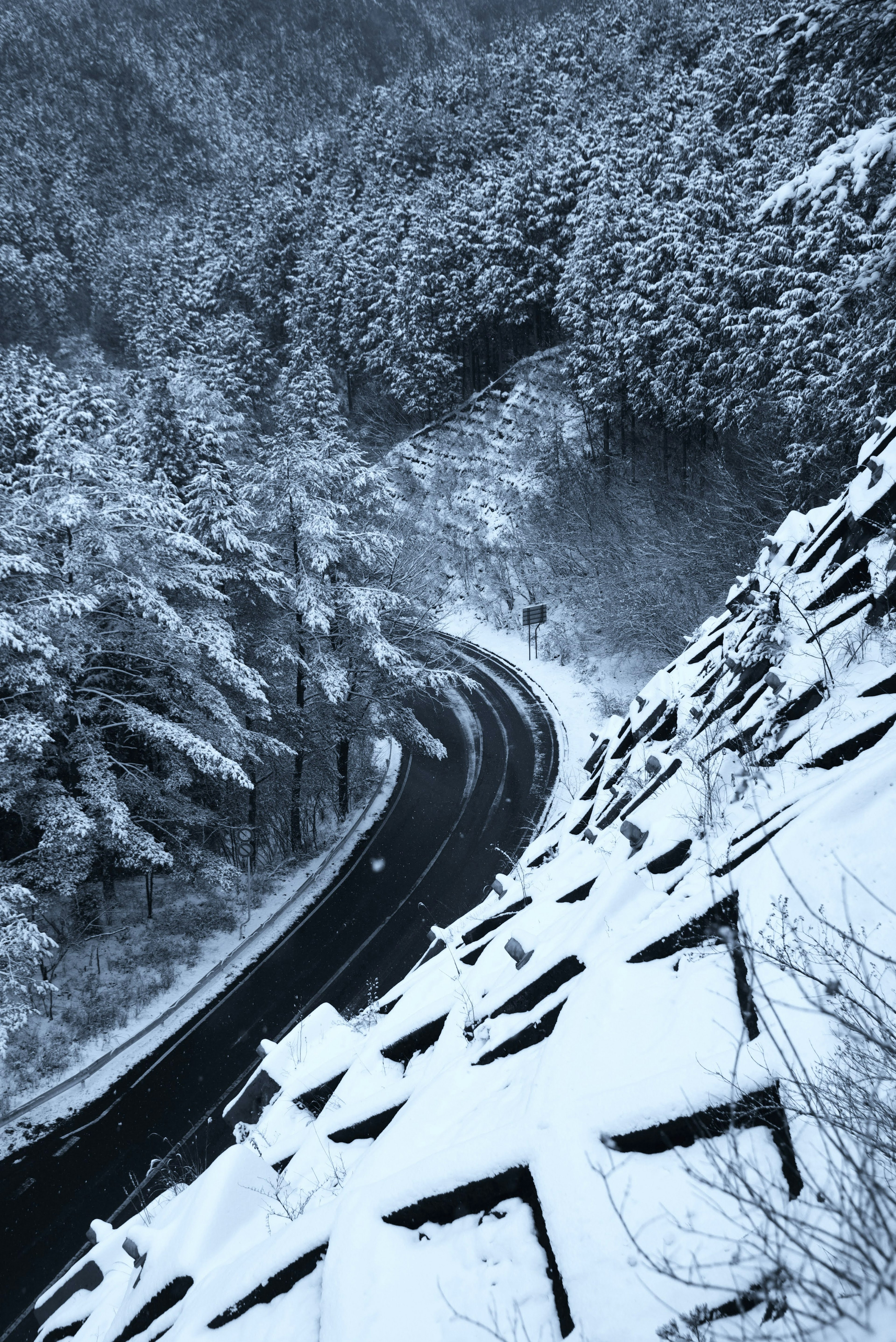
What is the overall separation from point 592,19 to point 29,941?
69.4 meters

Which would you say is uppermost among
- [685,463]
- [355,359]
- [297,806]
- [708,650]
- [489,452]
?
[355,359]

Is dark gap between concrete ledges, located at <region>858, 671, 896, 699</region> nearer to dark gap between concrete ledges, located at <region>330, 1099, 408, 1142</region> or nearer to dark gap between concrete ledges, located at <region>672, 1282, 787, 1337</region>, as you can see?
dark gap between concrete ledges, located at <region>672, 1282, 787, 1337</region>

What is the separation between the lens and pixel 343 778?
19.8 meters

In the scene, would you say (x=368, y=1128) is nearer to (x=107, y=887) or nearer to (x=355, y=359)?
(x=107, y=887)

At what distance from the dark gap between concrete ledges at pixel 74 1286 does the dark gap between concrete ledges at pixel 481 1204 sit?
388cm

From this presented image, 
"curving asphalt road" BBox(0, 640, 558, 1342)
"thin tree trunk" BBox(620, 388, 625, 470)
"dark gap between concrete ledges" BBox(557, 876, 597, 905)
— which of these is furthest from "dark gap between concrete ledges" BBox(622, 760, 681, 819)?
"thin tree trunk" BBox(620, 388, 625, 470)

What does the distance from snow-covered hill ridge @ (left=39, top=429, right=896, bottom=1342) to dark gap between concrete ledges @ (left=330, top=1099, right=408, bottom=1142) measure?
0.01m

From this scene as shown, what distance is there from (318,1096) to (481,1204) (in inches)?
107

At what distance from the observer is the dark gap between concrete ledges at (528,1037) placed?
3566 mm

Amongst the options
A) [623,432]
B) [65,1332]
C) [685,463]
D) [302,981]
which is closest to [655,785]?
[65,1332]

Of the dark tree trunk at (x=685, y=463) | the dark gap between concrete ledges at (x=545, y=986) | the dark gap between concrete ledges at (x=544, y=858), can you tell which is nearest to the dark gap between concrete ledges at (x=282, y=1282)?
the dark gap between concrete ledges at (x=545, y=986)

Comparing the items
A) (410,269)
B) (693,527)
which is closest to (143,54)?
(410,269)

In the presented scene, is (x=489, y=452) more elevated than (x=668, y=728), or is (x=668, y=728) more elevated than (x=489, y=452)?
(x=489, y=452)

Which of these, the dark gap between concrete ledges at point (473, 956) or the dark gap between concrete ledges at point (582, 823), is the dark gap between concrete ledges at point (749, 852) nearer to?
the dark gap between concrete ledges at point (473, 956)
